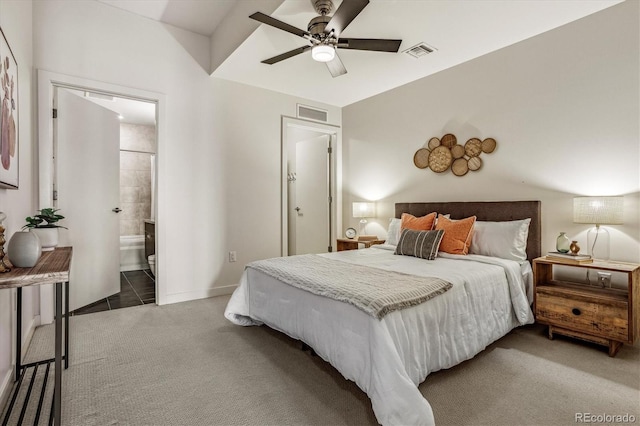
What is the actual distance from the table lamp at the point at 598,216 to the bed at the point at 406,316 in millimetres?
382

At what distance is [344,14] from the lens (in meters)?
2.16

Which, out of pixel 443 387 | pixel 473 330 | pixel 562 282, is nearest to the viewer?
pixel 443 387

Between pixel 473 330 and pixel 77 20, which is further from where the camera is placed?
pixel 77 20

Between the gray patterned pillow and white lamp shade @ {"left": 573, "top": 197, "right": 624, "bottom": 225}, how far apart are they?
3.40 ft

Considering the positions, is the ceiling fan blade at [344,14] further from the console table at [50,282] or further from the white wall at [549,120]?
the console table at [50,282]

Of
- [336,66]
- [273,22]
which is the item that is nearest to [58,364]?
[273,22]

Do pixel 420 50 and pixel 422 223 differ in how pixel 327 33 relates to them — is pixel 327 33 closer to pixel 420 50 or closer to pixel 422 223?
pixel 420 50

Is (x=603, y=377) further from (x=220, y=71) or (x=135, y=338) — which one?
(x=220, y=71)

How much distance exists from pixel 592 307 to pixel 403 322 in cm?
165

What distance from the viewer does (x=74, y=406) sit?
1.72 m

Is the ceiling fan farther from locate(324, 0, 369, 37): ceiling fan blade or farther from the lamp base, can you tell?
the lamp base

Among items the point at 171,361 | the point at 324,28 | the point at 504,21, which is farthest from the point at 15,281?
the point at 504,21

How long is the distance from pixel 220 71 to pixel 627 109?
3790 mm

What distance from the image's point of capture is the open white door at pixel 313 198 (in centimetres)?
507
